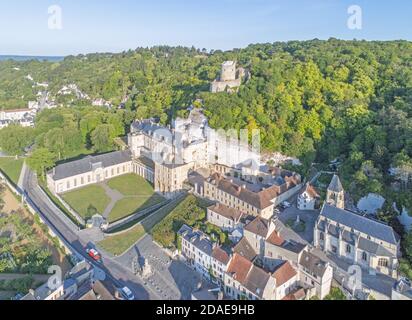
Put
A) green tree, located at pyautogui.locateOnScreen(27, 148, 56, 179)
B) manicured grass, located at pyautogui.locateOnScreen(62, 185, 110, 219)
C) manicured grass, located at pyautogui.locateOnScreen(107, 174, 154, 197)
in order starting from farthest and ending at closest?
green tree, located at pyautogui.locateOnScreen(27, 148, 56, 179), manicured grass, located at pyautogui.locateOnScreen(107, 174, 154, 197), manicured grass, located at pyautogui.locateOnScreen(62, 185, 110, 219)

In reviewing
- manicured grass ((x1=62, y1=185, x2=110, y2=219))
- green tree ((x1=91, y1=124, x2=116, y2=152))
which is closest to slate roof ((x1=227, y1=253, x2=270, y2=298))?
manicured grass ((x1=62, y1=185, x2=110, y2=219))

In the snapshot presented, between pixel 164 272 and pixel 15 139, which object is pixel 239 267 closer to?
pixel 164 272

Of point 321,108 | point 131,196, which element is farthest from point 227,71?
point 131,196

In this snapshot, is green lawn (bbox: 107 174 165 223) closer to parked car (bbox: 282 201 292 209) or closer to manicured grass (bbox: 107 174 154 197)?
manicured grass (bbox: 107 174 154 197)

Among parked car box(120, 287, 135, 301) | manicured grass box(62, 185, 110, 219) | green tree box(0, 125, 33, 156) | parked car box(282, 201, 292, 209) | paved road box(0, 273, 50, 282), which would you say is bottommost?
paved road box(0, 273, 50, 282)

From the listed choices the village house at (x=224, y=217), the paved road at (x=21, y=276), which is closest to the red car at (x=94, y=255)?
the paved road at (x=21, y=276)
